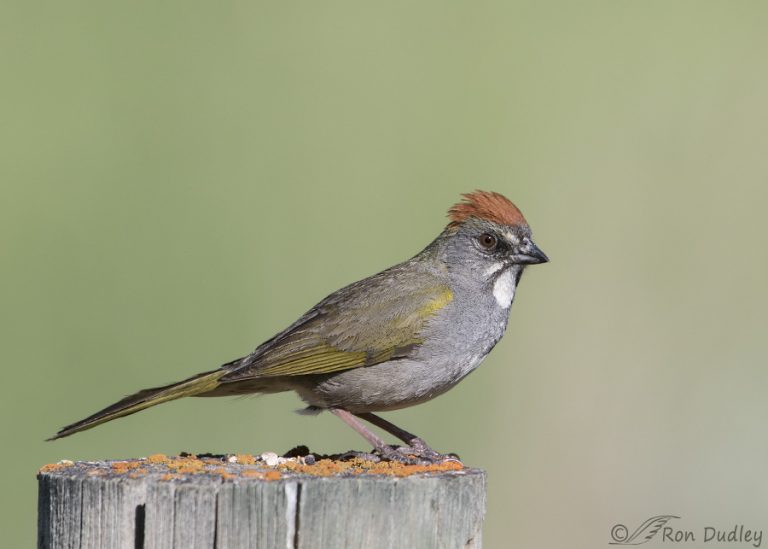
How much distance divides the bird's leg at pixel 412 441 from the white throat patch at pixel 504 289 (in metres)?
0.86

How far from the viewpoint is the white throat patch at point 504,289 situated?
6172mm

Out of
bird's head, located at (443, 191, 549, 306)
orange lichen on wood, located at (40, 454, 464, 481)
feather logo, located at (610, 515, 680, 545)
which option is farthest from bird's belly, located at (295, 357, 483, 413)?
feather logo, located at (610, 515, 680, 545)

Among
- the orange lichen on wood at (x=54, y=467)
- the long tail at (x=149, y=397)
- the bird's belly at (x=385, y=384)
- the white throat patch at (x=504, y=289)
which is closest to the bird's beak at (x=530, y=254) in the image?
the white throat patch at (x=504, y=289)

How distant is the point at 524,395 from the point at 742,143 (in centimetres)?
317

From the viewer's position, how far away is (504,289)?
20.5 ft

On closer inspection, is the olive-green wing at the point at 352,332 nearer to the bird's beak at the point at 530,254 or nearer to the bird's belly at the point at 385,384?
the bird's belly at the point at 385,384

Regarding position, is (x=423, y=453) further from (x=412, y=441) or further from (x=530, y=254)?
(x=530, y=254)

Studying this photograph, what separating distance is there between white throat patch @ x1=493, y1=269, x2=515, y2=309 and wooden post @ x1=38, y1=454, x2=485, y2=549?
7.84 ft

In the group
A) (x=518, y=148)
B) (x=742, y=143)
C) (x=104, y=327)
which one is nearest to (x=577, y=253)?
(x=518, y=148)

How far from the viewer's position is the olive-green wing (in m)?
5.65

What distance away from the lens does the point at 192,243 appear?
31.0 feet

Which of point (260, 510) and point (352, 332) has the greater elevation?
point (352, 332)

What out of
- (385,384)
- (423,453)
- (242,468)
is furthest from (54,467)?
(385,384)

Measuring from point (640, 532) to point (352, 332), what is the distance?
2695mm
